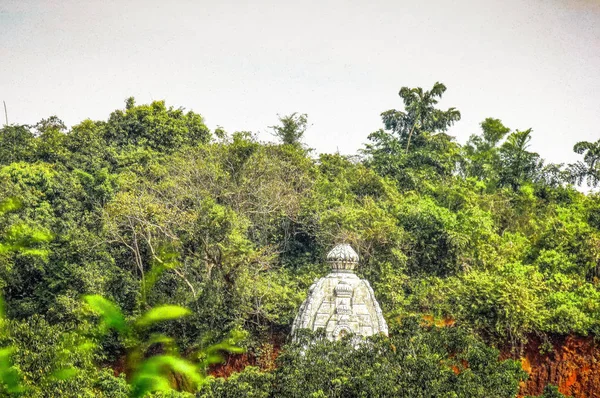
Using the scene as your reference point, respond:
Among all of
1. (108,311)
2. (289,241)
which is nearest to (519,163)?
(289,241)

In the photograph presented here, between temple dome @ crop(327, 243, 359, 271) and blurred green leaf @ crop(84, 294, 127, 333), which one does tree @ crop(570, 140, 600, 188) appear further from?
blurred green leaf @ crop(84, 294, 127, 333)

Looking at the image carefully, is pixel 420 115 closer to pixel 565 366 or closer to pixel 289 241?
pixel 289 241

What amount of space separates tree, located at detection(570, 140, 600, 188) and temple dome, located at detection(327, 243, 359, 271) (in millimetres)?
17242

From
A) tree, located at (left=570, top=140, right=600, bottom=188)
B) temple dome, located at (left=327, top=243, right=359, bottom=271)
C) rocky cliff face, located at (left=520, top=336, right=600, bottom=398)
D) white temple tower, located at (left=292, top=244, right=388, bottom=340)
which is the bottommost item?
rocky cliff face, located at (left=520, top=336, right=600, bottom=398)

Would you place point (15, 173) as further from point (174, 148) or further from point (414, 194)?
point (414, 194)

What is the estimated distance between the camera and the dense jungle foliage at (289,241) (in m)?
14.9

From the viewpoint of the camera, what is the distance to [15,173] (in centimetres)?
2597

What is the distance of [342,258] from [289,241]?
9630mm

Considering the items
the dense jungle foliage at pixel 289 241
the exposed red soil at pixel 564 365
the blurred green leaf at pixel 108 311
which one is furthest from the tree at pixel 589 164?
the blurred green leaf at pixel 108 311

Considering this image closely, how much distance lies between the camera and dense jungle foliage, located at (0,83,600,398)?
14.9 metres

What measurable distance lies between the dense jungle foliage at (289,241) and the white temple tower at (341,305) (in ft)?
2.97

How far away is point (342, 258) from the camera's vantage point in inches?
616

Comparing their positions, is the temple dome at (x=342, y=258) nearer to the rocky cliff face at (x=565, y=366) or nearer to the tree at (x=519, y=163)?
the rocky cliff face at (x=565, y=366)

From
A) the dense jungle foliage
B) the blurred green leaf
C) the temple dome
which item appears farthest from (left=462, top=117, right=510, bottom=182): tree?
the blurred green leaf
